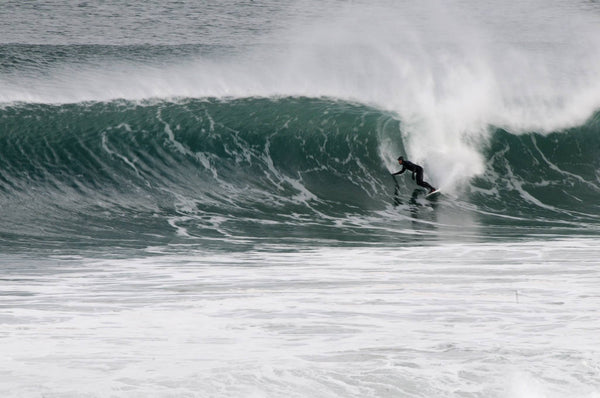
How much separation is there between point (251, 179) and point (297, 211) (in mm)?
1822

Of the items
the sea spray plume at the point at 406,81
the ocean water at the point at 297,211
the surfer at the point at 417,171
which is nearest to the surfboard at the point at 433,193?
the surfer at the point at 417,171

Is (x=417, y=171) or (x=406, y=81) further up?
(x=406, y=81)

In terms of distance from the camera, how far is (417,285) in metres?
8.69

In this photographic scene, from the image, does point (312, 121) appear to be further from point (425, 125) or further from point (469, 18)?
point (469, 18)

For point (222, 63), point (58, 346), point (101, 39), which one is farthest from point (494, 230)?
point (101, 39)

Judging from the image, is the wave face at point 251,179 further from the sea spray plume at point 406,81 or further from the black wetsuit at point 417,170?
the sea spray plume at point 406,81

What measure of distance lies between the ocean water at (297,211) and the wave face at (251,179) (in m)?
0.06

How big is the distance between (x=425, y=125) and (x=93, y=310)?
10.7 metres

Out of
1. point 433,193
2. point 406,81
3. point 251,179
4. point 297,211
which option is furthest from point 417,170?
point 406,81

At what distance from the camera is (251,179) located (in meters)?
16.0

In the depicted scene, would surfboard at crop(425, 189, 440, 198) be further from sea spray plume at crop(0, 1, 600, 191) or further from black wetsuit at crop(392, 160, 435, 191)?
sea spray plume at crop(0, 1, 600, 191)

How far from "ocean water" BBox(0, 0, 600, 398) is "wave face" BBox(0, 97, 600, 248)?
0.18 ft

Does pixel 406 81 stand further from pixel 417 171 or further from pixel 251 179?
pixel 251 179

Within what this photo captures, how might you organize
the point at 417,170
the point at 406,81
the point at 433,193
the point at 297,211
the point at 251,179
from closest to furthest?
the point at 297,211 → the point at 417,170 → the point at 433,193 → the point at 251,179 → the point at 406,81
